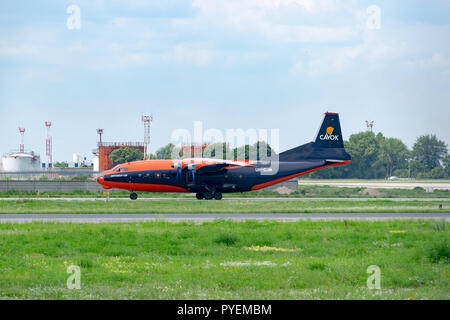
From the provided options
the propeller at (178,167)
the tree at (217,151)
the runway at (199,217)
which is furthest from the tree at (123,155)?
the runway at (199,217)

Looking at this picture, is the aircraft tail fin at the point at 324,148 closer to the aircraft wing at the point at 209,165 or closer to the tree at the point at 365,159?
the aircraft wing at the point at 209,165

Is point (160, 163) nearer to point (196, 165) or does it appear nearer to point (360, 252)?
point (196, 165)

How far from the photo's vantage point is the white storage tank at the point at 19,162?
142m

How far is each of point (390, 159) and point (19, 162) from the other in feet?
311

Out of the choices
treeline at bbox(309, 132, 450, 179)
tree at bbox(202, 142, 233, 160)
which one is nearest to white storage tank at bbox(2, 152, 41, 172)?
tree at bbox(202, 142, 233, 160)

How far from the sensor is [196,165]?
51969 mm

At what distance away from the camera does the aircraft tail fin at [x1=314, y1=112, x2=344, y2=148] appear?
179 ft

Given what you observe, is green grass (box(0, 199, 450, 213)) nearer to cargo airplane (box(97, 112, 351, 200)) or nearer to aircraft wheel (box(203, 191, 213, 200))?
cargo airplane (box(97, 112, 351, 200))

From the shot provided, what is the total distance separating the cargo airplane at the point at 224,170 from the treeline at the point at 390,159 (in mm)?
82439

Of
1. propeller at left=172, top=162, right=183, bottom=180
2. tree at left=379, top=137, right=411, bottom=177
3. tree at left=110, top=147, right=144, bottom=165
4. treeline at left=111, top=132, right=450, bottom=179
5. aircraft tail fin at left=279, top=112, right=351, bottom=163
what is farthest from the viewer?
tree at left=379, top=137, right=411, bottom=177

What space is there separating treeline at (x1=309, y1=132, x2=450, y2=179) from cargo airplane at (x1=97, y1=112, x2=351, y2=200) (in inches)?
3246
